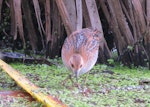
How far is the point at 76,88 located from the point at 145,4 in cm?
173

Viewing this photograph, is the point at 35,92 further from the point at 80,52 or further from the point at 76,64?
the point at 80,52

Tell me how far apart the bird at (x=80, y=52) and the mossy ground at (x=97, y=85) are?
17cm

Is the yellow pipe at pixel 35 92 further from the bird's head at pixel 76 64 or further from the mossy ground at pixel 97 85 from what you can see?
the bird's head at pixel 76 64

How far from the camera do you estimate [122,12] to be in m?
5.52

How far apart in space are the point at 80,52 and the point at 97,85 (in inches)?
14.2

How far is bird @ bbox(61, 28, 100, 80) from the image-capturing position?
4.41 metres

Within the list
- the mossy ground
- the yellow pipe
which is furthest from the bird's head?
the yellow pipe

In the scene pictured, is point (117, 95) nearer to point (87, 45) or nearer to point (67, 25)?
point (87, 45)

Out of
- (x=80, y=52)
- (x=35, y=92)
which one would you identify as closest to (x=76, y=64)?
(x=80, y=52)

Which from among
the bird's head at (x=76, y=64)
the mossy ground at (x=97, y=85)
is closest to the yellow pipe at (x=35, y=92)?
the mossy ground at (x=97, y=85)

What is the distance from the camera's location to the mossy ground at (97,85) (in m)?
3.87

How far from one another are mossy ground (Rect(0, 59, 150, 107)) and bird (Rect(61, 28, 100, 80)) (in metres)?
0.17

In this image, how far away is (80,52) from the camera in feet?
15.4

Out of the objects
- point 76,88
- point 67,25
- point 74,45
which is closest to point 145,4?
point 67,25
